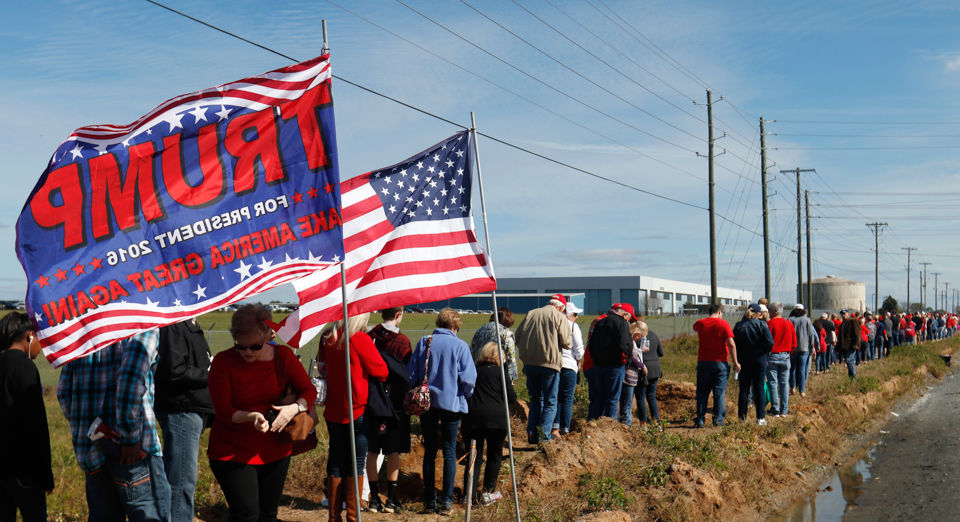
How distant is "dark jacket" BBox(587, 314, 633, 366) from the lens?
11.1 metres

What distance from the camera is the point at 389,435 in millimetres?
7785

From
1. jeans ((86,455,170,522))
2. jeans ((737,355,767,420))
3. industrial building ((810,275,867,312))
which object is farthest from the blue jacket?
industrial building ((810,275,867,312))

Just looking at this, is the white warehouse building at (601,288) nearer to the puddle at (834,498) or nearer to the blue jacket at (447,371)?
the puddle at (834,498)

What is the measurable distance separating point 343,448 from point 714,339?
23.1 feet

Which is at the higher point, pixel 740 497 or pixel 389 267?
pixel 389 267

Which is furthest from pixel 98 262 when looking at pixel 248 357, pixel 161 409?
pixel 161 409

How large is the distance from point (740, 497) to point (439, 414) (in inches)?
155

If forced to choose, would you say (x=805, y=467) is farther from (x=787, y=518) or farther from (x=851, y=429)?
(x=851, y=429)

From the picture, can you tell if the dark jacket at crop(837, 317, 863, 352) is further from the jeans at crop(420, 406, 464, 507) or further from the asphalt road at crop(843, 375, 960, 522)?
the jeans at crop(420, 406, 464, 507)

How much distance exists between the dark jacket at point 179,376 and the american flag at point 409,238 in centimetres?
93

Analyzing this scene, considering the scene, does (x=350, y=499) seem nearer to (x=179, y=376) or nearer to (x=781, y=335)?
(x=179, y=376)

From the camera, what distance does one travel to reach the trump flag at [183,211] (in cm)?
463

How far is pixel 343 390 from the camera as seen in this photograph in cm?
717

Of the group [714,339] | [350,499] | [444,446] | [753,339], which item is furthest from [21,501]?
[753,339]
